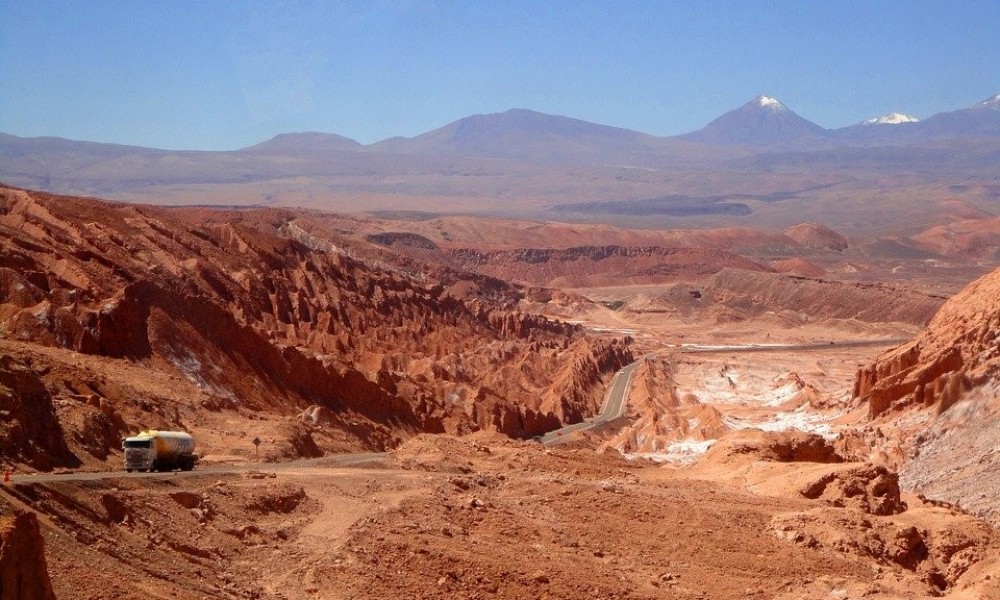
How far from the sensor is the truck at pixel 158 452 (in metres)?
24.2

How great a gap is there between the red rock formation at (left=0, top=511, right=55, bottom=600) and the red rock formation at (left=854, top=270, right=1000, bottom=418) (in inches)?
1348

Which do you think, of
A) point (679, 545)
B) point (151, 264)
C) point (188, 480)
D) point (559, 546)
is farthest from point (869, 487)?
point (151, 264)

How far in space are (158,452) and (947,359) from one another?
30367 mm

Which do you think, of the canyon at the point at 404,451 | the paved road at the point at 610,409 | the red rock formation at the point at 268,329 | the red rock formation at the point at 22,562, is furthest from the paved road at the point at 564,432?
the red rock formation at the point at 22,562

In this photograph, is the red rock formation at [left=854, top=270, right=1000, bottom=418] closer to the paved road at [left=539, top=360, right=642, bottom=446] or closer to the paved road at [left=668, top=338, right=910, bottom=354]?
the paved road at [left=539, top=360, right=642, bottom=446]

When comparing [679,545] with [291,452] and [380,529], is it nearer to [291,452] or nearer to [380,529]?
[380,529]

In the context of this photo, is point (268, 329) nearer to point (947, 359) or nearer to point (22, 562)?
point (947, 359)

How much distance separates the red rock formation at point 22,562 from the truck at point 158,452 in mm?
8691

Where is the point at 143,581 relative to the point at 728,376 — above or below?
above

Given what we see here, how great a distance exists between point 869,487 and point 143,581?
19.2m

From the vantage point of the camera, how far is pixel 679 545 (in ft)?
84.9

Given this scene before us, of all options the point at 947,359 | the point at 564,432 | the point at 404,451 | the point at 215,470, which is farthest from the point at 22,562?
the point at 564,432

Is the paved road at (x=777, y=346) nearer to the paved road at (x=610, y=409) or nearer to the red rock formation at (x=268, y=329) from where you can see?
the red rock formation at (x=268, y=329)

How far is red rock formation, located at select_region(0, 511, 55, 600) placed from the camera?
14.9 meters
